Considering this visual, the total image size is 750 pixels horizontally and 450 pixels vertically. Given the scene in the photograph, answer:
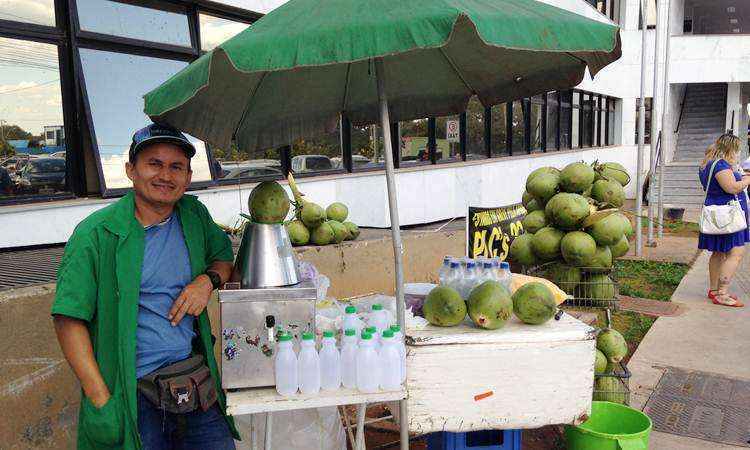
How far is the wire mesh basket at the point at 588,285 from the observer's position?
13.8 feet

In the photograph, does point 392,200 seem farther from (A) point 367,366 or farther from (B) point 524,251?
(B) point 524,251

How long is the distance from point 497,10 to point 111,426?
6.53 feet

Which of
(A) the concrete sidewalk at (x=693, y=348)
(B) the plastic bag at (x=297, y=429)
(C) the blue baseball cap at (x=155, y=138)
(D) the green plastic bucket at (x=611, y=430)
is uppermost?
(C) the blue baseball cap at (x=155, y=138)

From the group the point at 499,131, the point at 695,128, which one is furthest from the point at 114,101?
the point at 695,128

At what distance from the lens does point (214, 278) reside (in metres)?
2.56

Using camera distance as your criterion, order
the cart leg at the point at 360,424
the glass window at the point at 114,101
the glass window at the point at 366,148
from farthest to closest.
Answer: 1. the glass window at the point at 366,148
2. the glass window at the point at 114,101
3. the cart leg at the point at 360,424

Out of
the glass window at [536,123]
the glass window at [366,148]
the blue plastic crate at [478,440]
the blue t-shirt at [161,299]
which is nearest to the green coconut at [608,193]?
the blue plastic crate at [478,440]

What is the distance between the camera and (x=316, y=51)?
1981 mm

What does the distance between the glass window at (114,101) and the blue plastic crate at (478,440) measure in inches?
139

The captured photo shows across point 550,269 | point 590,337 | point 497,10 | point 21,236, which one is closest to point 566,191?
point 550,269

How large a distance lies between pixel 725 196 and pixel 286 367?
20.6 ft

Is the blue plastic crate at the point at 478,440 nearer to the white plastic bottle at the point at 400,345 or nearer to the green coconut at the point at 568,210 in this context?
the white plastic bottle at the point at 400,345

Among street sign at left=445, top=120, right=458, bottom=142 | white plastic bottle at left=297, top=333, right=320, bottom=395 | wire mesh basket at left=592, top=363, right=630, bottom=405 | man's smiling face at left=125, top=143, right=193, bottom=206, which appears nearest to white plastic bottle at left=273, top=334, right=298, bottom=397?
white plastic bottle at left=297, top=333, right=320, bottom=395

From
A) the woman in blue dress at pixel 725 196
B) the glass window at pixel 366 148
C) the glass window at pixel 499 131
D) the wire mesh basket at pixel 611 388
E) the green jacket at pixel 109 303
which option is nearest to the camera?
the green jacket at pixel 109 303
